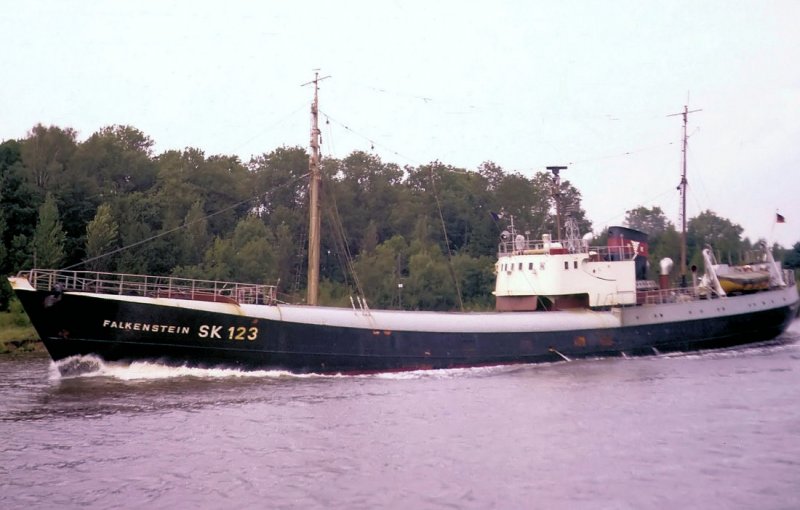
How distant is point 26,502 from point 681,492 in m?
12.7

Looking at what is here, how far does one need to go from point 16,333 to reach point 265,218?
46.5 metres

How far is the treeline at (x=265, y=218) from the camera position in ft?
187

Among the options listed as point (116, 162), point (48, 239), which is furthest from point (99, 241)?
point (116, 162)

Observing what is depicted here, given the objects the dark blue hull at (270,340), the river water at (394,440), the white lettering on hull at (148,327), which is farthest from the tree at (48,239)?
the white lettering on hull at (148,327)

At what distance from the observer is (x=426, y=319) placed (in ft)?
116

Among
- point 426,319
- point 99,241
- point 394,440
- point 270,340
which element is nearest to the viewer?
point 394,440

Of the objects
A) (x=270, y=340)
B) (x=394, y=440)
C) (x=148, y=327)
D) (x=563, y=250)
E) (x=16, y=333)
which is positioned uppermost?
(x=563, y=250)

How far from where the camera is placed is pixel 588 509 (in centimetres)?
1557

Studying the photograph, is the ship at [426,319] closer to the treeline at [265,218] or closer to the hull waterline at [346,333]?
the hull waterline at [346,333]

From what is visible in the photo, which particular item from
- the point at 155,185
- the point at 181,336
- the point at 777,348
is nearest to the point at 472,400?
the point at 181,336

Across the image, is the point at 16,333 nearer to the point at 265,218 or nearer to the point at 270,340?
the point at 270,340

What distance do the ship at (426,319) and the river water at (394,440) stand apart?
3.59 feet

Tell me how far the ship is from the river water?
1.09 metres

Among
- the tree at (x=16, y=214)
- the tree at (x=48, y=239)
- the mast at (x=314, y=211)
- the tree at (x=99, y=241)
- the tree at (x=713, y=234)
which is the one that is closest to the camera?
Answer: the mast at (x=314, y=211)
